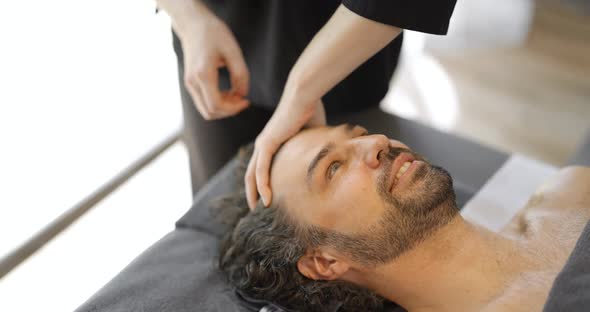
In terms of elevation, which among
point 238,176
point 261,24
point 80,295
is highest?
point 261,24

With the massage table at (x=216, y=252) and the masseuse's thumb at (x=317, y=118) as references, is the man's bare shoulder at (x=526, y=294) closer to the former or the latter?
the massage table at (x=216, y=252)

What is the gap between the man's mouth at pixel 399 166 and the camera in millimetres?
1117

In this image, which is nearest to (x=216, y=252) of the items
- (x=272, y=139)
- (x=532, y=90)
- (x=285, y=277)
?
(x=285, y=277)

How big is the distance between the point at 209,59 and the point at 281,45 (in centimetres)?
19

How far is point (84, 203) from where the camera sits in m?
1.99

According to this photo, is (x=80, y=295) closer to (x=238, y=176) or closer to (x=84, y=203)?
(x=84, y=203)

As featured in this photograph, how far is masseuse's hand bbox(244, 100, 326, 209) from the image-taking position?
47.9 inches

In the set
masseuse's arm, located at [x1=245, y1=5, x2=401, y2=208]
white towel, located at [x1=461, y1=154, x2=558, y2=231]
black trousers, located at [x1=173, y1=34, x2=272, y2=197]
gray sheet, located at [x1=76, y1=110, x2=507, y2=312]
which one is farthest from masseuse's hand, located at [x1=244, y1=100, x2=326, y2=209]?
white towel, located at [x1=461, y1=154, x2=558, y2=231]

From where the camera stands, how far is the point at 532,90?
9.02 feet

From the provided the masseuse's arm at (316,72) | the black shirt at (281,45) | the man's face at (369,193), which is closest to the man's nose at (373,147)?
the man's face at (369,193)

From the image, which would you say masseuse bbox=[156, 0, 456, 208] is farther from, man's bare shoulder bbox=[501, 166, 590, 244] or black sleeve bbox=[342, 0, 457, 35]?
man's bare shoulder bbox=[501, 166, 590, 244]

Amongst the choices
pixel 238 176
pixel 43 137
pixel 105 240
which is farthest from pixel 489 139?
pixel 43 137

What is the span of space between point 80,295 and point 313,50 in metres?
1.18

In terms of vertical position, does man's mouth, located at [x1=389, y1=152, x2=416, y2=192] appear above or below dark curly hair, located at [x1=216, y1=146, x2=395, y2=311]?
above
